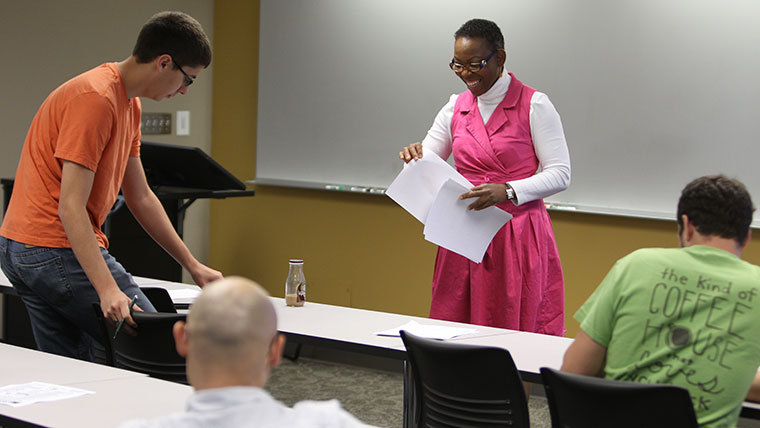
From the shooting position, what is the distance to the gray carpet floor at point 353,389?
15.1 ft

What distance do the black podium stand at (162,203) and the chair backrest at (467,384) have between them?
8.50 ft

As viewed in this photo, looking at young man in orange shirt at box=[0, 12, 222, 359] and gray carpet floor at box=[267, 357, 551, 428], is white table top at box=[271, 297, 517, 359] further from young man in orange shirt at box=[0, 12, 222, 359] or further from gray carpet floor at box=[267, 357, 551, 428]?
gray carpet floor at box=[267, 357, 551, 428]

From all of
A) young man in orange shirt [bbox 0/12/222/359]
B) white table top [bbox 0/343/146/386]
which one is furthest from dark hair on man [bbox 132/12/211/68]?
white table top [bbox 0/343/146/386]

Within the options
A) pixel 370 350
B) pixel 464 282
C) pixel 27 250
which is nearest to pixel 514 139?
pixel 464 282

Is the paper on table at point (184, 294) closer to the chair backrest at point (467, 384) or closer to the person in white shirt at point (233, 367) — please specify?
the chair backrest at point (467, 384)

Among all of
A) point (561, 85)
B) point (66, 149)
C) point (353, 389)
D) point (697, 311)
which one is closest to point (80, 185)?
point (66, 149)

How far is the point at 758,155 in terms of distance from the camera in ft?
14.6

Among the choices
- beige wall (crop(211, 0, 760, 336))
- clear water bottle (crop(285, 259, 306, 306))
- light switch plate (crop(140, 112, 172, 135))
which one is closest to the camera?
clear water bottle (crop(285, 259, 306, 306))

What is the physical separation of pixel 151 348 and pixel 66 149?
0.63 metres

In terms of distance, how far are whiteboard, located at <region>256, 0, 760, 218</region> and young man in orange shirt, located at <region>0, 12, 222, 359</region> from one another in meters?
2.72

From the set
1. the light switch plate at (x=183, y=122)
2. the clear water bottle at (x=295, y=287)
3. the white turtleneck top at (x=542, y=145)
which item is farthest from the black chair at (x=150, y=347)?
the light switch plate at (x=183, y=122)

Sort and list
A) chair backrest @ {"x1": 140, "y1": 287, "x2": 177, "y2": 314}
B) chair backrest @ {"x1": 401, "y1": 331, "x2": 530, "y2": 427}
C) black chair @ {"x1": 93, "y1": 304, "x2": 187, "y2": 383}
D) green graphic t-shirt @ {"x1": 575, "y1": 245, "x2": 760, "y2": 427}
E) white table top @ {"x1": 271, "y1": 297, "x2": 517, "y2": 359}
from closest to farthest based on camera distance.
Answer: green graphic t-shirt @ {"x1": 575, "y1": 245, "x2": 760, "y2": 427}
chair backrest @ {"x1": 401, "y1": 331, "x2": 530, "y2": 427}
black chair @ {"x1": 93, "y1": 304, "x2": 187, "y2": 383}
white table top @ {"x1": 271, "y1": 297, "x2": 517, "y2": 359}
chair backrest @ {"x1": 140, "y1": 287, "x2": 177, "y2": 314}

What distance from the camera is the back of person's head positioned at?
4.23 feet

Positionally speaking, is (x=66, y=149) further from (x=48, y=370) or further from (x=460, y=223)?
(x=460, y=223)
